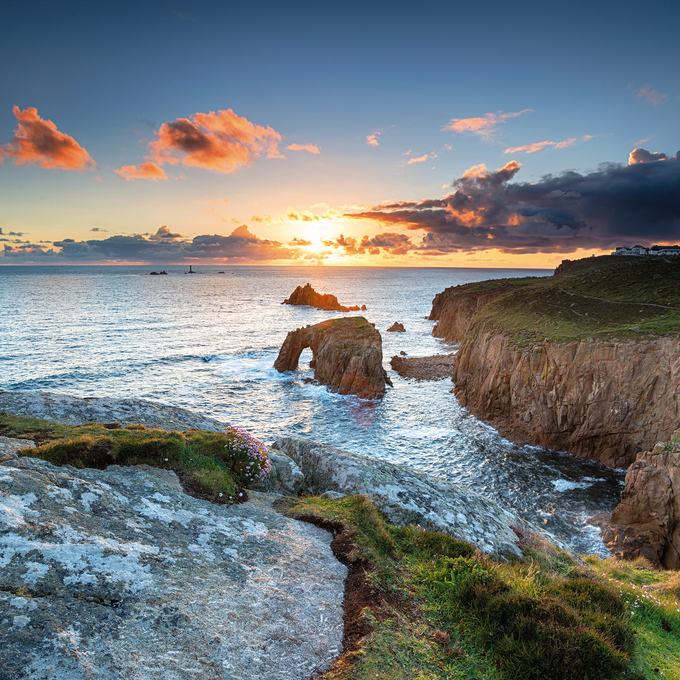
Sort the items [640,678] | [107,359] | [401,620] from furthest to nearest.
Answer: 1. [107,359]
2. [401,620]
3. [640,678]

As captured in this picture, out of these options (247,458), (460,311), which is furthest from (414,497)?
(460,311)

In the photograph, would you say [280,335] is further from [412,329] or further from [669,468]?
→ [669,468]

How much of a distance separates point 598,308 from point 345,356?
1182 inches

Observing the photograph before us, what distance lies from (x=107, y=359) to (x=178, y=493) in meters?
59.4

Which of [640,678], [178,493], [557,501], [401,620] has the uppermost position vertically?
[178,493]

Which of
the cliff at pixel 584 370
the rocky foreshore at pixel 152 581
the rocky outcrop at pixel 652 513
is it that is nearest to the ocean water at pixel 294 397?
the rocky outcrop at pixel 652 513

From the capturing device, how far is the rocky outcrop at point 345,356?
46.2m

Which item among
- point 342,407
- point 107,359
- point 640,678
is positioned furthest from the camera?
point 107,359

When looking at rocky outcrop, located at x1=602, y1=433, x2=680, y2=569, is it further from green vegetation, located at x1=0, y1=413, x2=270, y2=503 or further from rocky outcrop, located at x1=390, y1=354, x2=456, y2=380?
rocky outcrop, located at x1=390, y1=354, x2=456, y2=380

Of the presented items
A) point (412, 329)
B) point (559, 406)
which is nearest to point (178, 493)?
point (559, 406)

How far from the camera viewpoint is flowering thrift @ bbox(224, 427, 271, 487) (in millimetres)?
11094

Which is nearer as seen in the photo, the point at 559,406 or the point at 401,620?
the point at 401,620

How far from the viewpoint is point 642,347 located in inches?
1157

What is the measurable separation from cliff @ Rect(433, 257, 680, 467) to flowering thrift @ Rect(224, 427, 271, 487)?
29.3 metres
